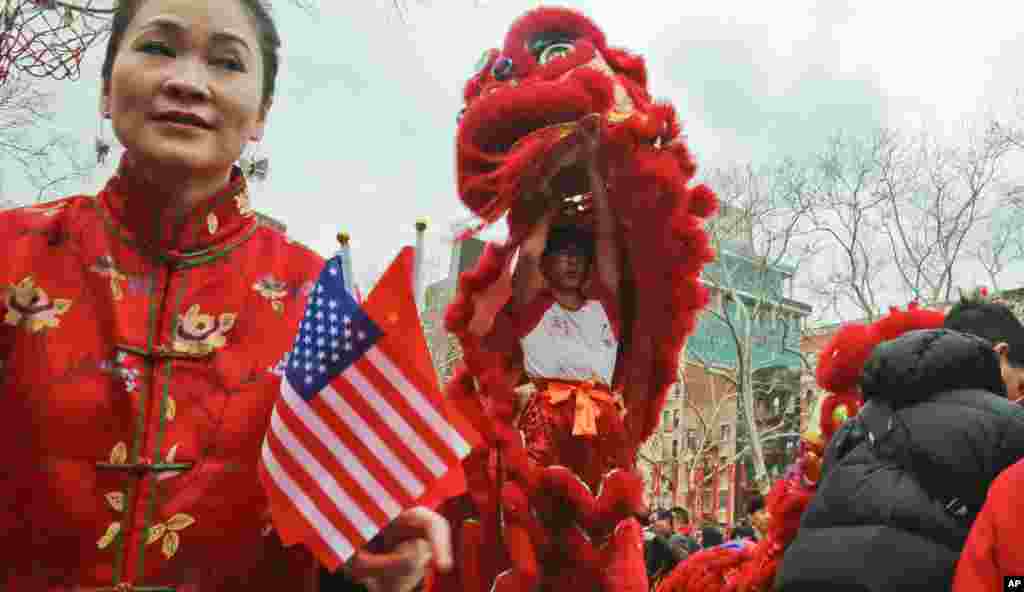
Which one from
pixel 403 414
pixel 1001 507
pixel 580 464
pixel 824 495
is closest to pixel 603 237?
pixel 580 464

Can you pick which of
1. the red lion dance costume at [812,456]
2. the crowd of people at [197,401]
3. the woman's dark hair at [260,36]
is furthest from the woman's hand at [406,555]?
the red lion dance costume at [812,456]

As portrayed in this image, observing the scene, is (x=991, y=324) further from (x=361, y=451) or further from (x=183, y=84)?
(x=183, y=84)

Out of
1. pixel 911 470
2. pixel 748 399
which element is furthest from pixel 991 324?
pixel 748 399

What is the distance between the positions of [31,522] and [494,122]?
2769 millimetres

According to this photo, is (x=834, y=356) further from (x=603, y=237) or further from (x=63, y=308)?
(x=63, y=308)

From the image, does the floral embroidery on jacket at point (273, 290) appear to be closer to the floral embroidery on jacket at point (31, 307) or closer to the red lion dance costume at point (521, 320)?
the floral embroidery on jacket at point (31, 307)

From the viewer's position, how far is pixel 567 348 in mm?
3793

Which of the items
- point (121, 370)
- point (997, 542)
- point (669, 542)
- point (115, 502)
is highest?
point (121, 370)

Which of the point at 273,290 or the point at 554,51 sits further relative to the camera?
the point at 554,51

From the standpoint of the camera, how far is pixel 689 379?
39.3 m

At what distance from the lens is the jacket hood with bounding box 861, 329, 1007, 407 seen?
2484 millimetres

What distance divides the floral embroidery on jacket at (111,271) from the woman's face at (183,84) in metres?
0.19

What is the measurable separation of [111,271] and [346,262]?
17.9 inches

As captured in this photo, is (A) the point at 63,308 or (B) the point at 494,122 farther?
(B) the point at 494,122
